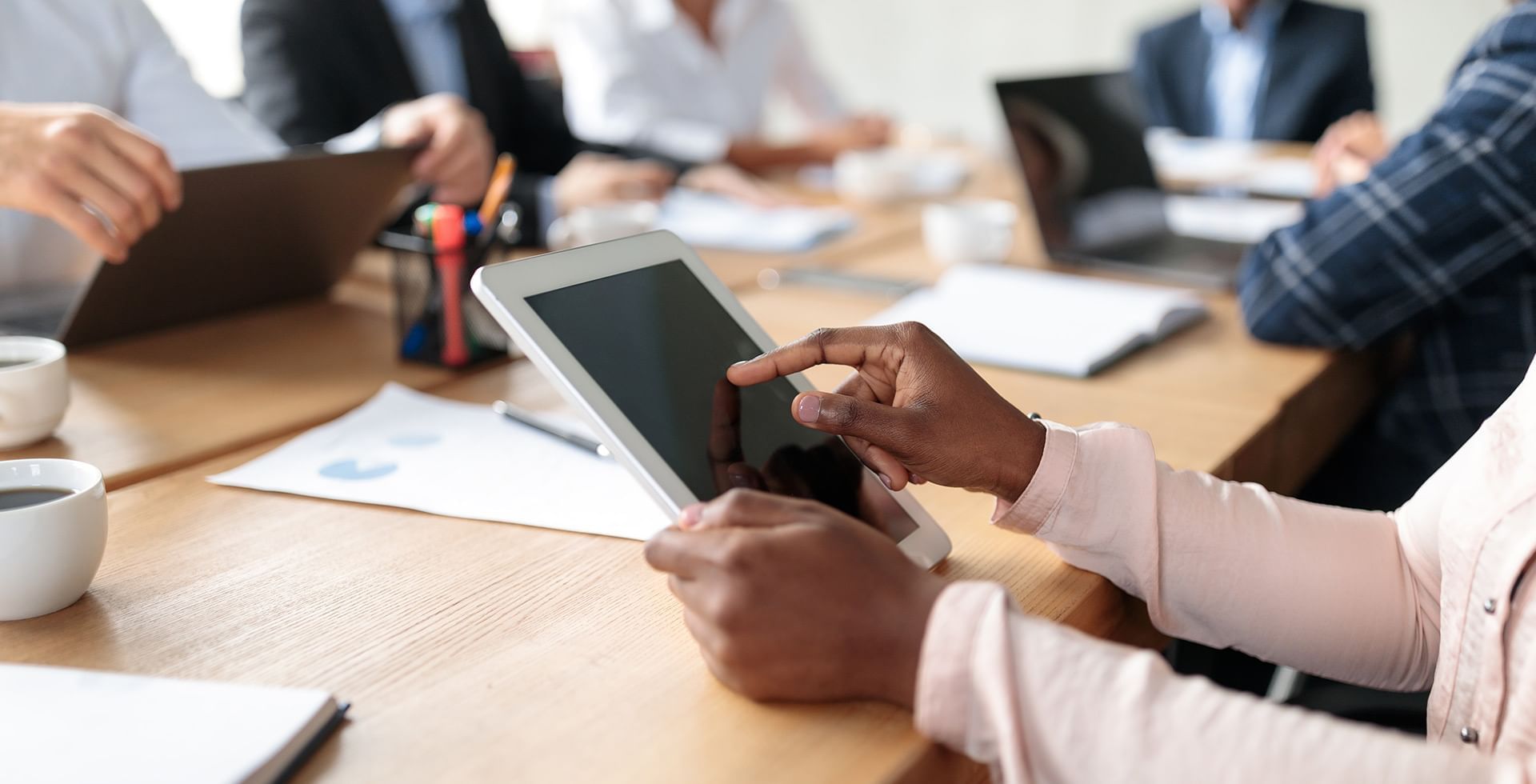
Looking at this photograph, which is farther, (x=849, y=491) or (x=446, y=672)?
(x=849, y=491)

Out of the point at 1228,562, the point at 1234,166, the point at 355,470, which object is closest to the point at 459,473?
the point at 355,470

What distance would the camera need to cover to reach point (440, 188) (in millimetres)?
1376

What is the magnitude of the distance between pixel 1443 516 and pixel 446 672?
0.56 metres

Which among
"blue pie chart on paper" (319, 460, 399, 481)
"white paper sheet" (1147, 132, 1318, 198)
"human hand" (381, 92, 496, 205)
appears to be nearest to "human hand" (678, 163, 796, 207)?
"human hand" (381, 92, 496, 205)

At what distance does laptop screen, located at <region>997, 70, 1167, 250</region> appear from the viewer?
149 cm

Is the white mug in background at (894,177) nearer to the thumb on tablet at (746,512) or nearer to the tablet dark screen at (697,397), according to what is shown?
the tablet dark screen at (697,397)

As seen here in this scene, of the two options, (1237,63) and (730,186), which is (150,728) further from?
(1237,63)

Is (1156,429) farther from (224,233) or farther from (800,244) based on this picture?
(224,233)

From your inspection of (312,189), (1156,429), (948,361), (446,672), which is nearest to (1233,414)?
(1156,429)

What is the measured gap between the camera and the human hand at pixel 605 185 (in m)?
1.73

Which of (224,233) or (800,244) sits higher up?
(224,233)

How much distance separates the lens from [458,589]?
65 centimetres

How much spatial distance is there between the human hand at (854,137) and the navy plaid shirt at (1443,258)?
1.25 metres

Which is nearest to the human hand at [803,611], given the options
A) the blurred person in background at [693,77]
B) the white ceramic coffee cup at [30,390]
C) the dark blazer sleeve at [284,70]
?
the white ceramic coffee cup at [30,390]
